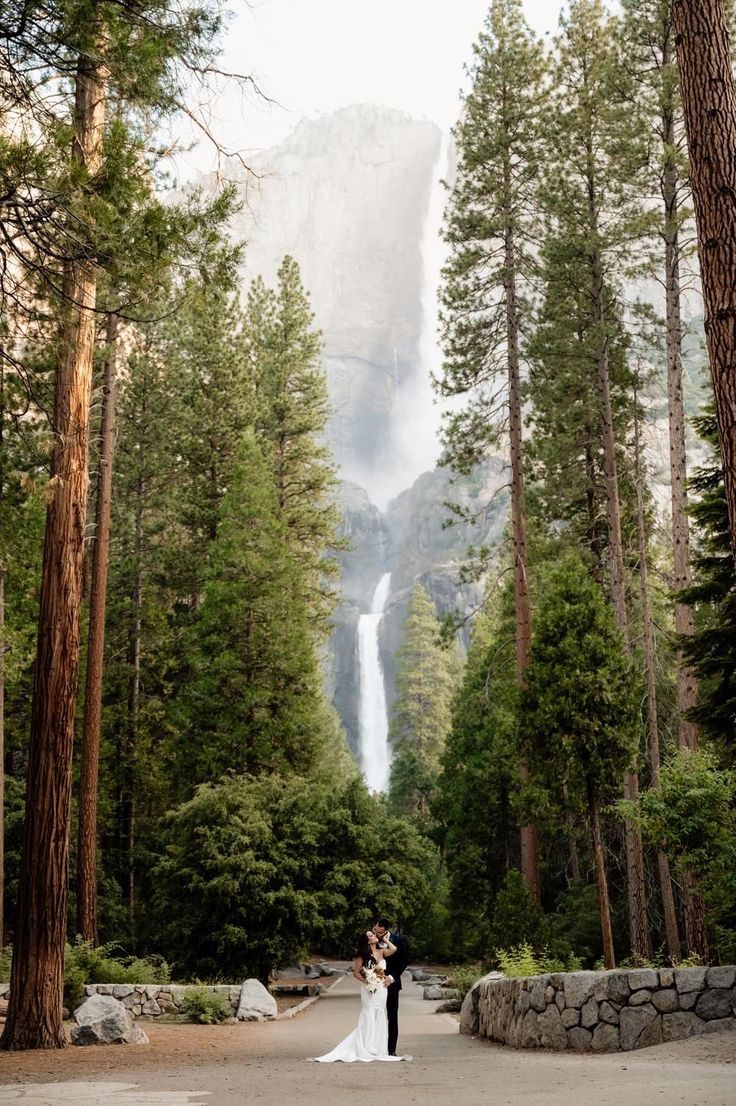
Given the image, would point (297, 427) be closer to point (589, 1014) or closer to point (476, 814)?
point (476, 814)

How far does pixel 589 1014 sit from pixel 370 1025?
2.15 meters

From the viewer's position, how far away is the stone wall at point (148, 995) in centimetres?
1255

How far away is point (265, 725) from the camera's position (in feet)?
67.2

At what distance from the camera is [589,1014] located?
7758 mm

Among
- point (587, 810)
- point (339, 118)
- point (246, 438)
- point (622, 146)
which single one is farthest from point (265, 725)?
point (339, 118)

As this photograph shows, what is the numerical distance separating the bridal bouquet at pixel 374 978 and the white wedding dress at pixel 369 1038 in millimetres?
47

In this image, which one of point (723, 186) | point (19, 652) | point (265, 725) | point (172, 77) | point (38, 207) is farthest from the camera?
point (265, 725)

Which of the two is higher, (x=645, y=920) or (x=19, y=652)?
(x=19, y=652)

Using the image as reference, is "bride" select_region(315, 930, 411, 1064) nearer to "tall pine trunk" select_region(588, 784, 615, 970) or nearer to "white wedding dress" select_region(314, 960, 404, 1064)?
"white wedding dress" select_region(314, 960, 404, 1064)

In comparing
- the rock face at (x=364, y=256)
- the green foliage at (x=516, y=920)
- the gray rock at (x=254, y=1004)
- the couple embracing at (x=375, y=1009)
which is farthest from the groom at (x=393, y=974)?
the rock face at (x=364, y=256)

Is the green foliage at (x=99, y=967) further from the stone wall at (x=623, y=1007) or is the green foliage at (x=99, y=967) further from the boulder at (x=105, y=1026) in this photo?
the stone wall at (x=623, y=1007)

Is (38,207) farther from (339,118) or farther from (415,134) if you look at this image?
(339,118)

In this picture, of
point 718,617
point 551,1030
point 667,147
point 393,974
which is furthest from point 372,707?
point 551,1030

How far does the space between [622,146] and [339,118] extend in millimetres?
197012
